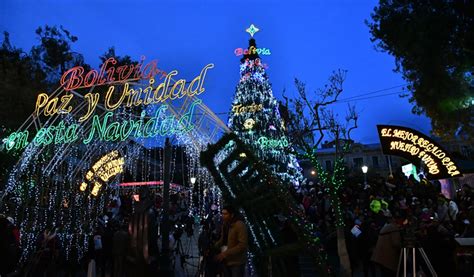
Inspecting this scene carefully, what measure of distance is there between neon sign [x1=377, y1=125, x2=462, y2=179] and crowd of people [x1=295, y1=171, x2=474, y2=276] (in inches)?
44.5

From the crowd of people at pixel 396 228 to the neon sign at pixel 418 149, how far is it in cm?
113

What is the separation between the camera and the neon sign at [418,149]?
14625 mm

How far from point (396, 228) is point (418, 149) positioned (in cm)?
929

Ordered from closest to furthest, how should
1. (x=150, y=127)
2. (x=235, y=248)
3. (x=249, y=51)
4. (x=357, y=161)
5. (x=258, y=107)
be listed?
(x=235, y=248), (x=150, y=127), (x=258, y=107), (x=249, y=51), (x=357, y=161)

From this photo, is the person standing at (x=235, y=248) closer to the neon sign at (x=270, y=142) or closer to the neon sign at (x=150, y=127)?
the neon sign at (x=150, y=127)

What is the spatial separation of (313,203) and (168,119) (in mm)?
7056

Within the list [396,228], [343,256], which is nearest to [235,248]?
[396,228]

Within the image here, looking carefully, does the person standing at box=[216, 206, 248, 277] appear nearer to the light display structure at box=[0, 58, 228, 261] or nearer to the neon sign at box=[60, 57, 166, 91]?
the light display structure at box=[0, 58, 228, 261]

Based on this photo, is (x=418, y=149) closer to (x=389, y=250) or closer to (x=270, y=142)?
(x=389, y=250)

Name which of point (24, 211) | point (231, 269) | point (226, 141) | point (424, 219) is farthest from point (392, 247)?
point (24, 211)

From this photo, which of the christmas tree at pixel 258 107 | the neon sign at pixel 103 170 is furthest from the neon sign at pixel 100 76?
the christmas tree at pixel 258 107

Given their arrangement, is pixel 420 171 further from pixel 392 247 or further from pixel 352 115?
pixel 392 247

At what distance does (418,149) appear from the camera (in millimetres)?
15117

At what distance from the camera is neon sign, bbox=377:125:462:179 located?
14.6 meters
